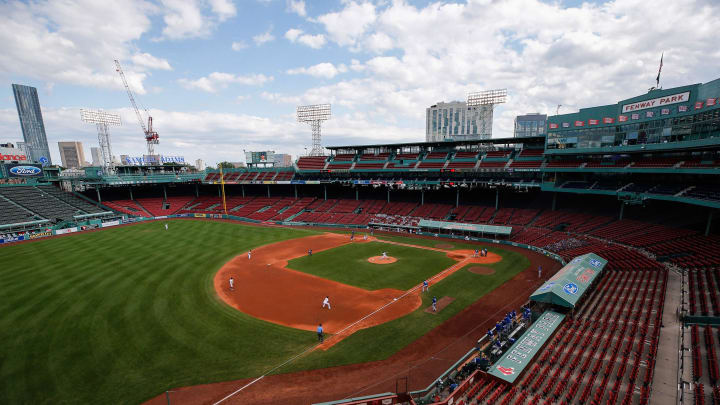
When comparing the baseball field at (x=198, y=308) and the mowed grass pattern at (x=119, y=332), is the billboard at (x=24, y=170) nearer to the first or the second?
the baseball field at (x=198, y=308)

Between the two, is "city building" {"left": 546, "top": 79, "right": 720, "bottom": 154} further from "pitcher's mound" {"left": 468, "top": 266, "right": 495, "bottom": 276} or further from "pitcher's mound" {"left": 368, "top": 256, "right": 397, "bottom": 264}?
"pitcher's mound" {"left": 368, "top": 256, "right": 397, "bottom": 264}

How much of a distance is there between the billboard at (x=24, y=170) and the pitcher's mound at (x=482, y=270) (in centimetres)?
8276

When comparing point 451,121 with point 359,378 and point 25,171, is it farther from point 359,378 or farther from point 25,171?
point 359,378

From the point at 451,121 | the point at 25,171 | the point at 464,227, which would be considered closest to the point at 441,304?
the point at 464,227

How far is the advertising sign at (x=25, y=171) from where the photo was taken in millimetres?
57450

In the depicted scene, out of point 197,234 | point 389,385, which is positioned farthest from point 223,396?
point 197,234

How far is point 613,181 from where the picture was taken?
1581 inches

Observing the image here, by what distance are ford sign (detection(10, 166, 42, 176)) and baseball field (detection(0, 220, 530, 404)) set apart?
29.8 m

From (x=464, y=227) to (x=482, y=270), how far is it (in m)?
14.1

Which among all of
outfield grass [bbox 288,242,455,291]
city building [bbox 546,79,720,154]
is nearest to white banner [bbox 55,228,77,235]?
outfield grass [bbox 288,242,455,291]

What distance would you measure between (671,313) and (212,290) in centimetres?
3163

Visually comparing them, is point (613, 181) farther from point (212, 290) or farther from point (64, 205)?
point (64, 205)

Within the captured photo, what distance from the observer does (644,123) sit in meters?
35.0

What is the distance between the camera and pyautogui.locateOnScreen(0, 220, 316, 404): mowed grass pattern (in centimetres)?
1487
